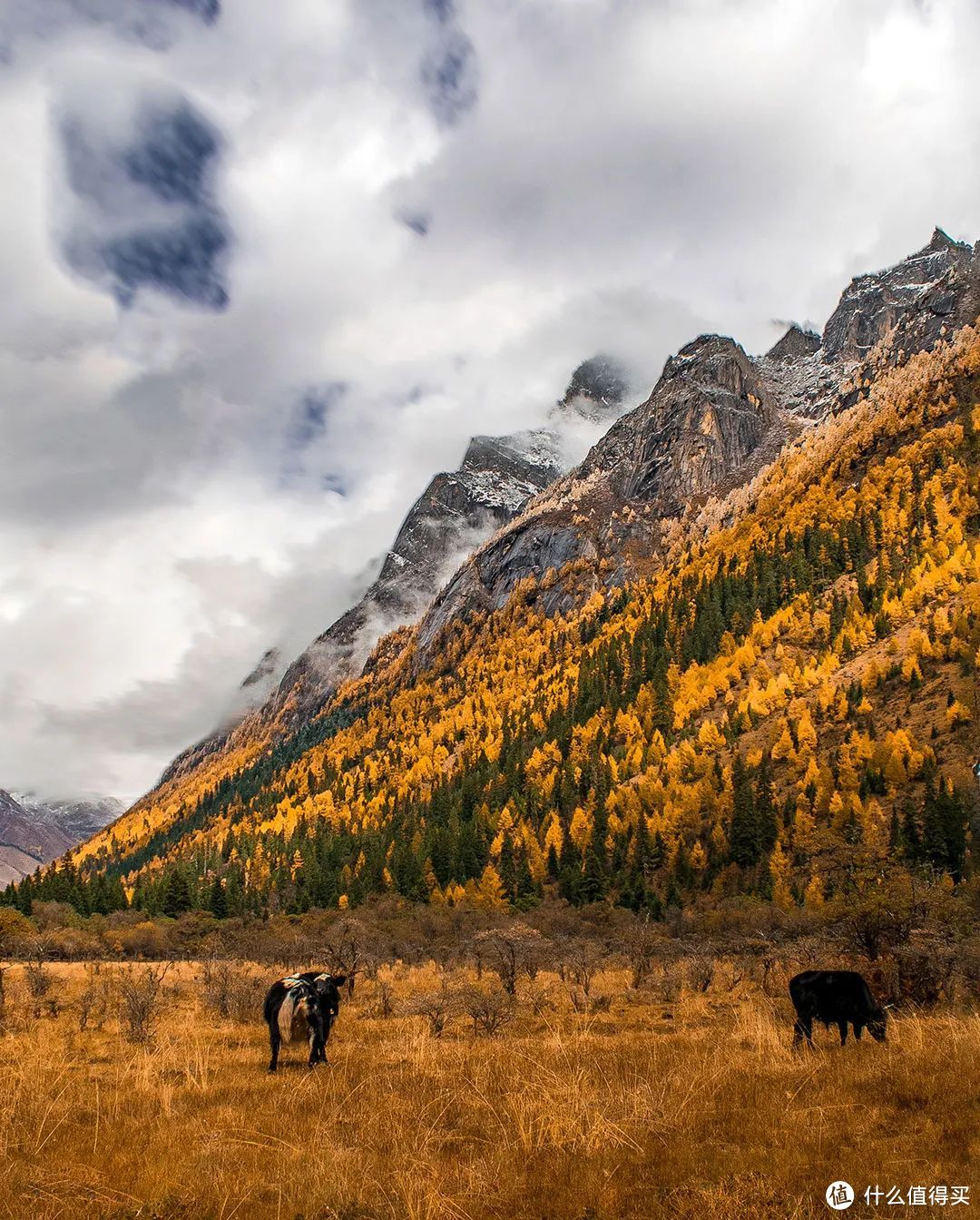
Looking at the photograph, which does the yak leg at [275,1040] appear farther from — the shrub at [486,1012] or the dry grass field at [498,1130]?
the shrub at [486,1012]

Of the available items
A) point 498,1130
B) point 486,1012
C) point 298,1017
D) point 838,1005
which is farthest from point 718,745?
point 498,1130

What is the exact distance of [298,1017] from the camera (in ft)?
39.3

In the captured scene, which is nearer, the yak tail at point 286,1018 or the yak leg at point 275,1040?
the yak leg at point 275,1040

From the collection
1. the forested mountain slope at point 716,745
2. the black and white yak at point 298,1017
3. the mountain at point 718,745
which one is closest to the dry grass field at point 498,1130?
the black and white yak at point 298,1017

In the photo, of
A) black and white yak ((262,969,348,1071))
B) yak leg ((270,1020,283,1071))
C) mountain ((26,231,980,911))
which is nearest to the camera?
yak leg ((270,1020,283,1071))

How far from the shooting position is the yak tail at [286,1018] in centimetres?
1198

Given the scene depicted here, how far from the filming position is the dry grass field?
5586 millimetres

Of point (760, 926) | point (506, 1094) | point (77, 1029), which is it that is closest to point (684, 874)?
point (760, 926)

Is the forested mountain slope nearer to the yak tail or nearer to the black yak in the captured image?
the black yak

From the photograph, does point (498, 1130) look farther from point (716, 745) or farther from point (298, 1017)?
point (716, 745)

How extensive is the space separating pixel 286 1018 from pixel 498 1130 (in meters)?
6.31

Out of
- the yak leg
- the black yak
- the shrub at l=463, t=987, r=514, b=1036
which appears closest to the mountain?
the shrub at l=463, t=987, r=514, b=1036

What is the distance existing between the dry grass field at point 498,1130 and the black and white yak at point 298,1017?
18.7 inches

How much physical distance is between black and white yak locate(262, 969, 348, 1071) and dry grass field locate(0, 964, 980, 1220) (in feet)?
1.56
